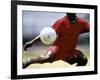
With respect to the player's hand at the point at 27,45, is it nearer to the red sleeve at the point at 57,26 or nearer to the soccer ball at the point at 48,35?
the soccer ball at the point at 48,35

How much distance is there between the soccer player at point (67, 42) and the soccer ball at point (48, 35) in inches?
1.4

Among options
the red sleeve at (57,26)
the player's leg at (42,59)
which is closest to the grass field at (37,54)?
the player's leg at (42,59)

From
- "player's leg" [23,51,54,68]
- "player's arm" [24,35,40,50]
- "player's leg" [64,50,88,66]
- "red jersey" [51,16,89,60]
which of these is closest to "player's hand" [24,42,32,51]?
"player's arm" [24,35,40,50]

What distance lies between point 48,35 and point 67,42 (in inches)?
8.4

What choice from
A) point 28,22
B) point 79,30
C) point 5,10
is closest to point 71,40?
point 79,30

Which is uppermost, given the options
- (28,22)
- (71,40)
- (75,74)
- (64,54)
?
(28,22)

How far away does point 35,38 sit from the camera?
199 cm

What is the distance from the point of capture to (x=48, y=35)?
2029 mm

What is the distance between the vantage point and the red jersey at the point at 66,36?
207 centimetres

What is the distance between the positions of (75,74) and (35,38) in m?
0.55

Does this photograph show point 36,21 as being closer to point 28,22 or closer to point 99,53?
point 28,22

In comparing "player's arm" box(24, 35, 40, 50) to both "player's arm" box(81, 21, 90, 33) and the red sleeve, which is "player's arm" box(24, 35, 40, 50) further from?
"player's arm" box(81, 21, 90, 33)

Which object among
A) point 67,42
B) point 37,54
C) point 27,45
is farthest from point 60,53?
point 27,45

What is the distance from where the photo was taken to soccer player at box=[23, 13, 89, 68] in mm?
2049
